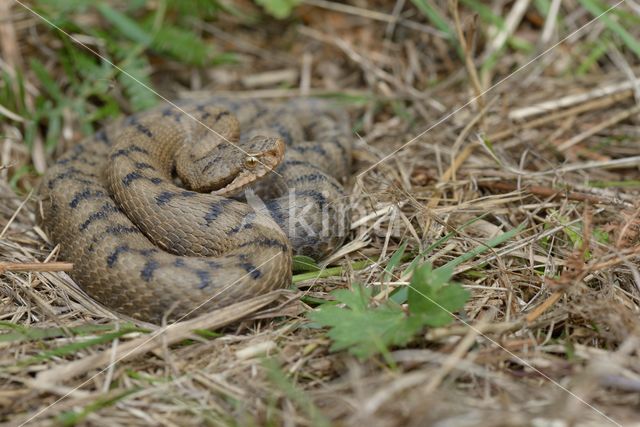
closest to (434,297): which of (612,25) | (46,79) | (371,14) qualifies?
(612,25)

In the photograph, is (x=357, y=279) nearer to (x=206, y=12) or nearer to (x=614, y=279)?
(x=614, y=279)

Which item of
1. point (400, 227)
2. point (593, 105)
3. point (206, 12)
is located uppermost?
point (206, 12)

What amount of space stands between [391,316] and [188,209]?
2.08 meters

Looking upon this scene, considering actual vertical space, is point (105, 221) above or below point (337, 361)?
above

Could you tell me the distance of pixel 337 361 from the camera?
11.4 feet

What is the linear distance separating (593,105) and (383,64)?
8.16 ft

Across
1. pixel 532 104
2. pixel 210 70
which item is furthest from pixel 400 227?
pixel 210 70

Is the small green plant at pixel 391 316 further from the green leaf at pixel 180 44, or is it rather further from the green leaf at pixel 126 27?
the green leaf at pixel 126 27

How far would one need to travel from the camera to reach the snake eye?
5.22 metres

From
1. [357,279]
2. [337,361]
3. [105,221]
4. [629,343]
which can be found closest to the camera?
[629,343]

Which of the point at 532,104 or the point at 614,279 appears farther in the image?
the point at 532,104

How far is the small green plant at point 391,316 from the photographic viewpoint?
3336 millimetres

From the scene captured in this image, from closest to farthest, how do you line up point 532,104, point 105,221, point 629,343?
1. point 629,343
2. point 105,221
3. point 532,104

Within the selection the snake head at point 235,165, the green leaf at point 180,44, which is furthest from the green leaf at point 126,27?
the snake head at point 235,165
